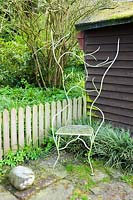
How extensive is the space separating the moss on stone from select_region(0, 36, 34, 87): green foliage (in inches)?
84.9

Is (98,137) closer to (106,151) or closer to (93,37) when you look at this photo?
(106,151)

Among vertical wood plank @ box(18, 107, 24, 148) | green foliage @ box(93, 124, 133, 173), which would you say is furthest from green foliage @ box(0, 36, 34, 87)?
green foliage @ box(93, 124, 133, 173)

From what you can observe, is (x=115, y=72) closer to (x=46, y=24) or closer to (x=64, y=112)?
(x=64, y=112)

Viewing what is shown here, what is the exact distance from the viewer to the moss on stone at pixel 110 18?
4.10 m

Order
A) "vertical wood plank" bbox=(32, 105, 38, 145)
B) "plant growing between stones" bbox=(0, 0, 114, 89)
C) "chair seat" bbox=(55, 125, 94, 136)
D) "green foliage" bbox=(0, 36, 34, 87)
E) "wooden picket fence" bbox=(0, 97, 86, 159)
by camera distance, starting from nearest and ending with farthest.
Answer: "chair seat" bbox=(55, 125, 94, 136) < "wooden picket fence" bbox=(0, 97, 86, 159) < "vertical wood plank" bbox=(32, 105, 38, 145) < "plant growing between stones" bbox=(0, 0, 114, 89) < "green foliage" bbox=(0, 36, 34, 87)

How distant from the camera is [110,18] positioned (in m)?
4.29

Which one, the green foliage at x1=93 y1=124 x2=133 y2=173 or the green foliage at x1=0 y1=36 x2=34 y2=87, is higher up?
the green foliage at x1=0 y1=36 x2=34 y2=87

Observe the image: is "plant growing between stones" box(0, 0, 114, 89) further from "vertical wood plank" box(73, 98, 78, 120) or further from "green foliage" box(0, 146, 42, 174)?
"green foliage" box(0, 146, 42, 174)

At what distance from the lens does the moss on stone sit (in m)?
4.10

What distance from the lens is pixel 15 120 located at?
13.1ft

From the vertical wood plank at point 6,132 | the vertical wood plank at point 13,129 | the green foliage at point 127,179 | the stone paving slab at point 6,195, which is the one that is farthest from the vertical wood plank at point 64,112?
the stone paving slab at point 6,195

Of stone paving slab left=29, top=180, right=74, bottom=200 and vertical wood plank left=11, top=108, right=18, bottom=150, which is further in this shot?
vertical wood plank left=11, top=108, right=18, bottom=150

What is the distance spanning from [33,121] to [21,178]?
1171 mm

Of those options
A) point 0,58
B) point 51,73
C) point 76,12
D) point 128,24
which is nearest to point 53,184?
point 128,24
